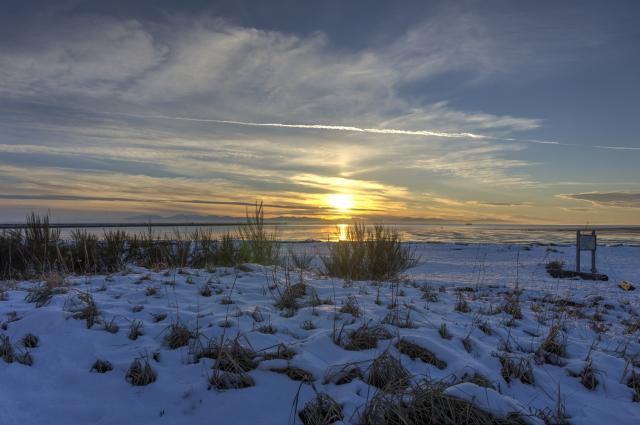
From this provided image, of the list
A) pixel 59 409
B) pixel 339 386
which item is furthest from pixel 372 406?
pixel 59 409

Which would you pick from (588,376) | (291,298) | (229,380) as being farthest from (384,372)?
(291,298)

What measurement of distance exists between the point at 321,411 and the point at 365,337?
107 centimetres

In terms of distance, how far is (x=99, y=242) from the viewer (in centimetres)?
1095

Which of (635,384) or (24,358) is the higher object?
(24,358)

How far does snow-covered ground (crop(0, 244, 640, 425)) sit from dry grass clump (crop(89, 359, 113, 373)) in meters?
0.05

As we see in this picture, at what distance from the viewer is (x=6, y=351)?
3049 mm

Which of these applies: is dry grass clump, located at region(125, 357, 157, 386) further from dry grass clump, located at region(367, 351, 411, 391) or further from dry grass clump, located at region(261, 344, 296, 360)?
dry grass clump, located at region(367, 351, 411, 391)

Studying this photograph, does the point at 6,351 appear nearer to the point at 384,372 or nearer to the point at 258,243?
the point at 384,372

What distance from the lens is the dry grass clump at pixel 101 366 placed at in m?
2.91

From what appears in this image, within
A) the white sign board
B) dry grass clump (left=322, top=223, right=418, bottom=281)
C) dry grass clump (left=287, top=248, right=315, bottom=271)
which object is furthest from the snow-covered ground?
the white sign board

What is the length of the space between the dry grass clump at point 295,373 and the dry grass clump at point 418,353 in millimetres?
873

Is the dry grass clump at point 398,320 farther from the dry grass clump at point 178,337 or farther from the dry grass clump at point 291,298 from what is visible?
the dry grass clump at point 178,337

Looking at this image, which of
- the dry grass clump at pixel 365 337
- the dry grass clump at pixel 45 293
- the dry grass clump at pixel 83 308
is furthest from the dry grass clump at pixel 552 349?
the dry grass clump at pixel 45 293

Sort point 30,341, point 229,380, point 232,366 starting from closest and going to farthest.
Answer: point 229,380 < point 232,366 < point 30,341
